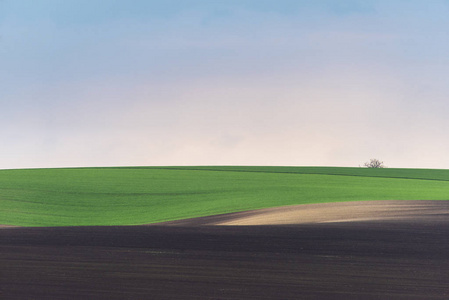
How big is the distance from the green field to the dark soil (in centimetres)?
1004

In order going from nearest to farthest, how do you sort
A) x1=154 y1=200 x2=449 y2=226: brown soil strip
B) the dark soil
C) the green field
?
the dark soil
x1=154 y1=200 x2=449 y2=226: brown soil strip
the green field

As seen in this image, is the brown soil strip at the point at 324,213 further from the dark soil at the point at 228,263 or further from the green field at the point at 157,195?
the dark soil at the point at 228,263

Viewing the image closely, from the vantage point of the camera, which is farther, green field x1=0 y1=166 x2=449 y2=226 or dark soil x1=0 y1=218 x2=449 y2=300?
green field x1=0 y1=166 x2=449 y2=226

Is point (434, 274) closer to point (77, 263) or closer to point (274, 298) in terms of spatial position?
point (274, 298)

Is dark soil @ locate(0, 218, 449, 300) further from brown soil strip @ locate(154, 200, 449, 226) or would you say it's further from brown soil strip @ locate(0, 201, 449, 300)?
brown soil strip @ locate(154, 200, 449, 226)

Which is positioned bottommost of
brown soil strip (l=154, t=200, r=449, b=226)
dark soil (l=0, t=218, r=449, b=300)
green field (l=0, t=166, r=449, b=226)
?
dark soil (l=0, t=218, r=449, b=300)

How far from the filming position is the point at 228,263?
659 centimetres

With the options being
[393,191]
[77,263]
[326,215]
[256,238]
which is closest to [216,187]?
[393,191]

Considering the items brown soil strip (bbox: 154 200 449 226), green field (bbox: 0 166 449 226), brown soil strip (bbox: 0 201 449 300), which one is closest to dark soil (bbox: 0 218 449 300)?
brown soil strip (bbox: 0 201 449 300)

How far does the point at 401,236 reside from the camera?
8.88 metres

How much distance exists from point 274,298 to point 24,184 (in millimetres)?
24878

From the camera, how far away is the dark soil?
5.26 m

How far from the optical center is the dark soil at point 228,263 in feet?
17.3

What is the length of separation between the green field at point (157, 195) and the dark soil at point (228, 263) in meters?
10.0
